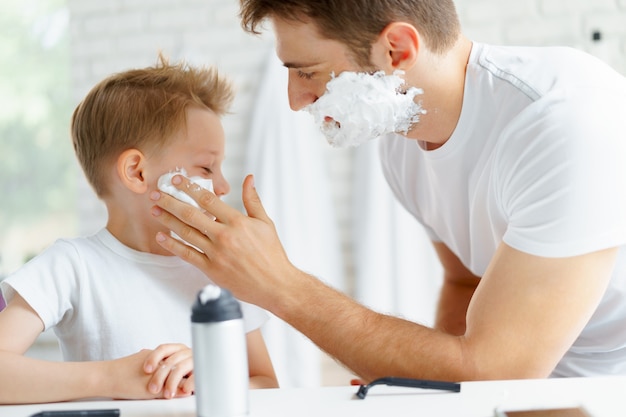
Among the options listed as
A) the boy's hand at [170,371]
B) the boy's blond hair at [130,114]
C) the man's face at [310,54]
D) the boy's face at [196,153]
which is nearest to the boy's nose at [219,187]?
the boy's face at [196,153]

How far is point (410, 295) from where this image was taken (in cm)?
262

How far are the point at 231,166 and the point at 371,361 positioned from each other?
1.73 meters

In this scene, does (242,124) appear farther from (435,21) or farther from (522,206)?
(522,206)

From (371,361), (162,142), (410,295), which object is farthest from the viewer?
(410,295)

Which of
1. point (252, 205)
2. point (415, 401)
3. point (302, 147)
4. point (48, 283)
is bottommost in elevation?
point (415, 401)

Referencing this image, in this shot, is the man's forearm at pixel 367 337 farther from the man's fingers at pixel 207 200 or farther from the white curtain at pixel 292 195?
the white curtain at pixel 292 195

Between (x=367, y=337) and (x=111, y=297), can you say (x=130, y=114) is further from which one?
(x=367, y=337)

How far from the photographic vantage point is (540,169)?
1160 mm

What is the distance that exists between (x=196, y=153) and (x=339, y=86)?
0.27m

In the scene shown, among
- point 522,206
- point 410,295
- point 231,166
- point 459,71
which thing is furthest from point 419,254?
point 522,206

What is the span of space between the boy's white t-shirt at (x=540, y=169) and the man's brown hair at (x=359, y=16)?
4.5 inches

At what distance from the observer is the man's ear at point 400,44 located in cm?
133

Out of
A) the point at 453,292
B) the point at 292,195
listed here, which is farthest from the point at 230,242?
the point at 292,195

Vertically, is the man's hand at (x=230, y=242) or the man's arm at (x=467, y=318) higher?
the man's hand at (x=230, y=242)
